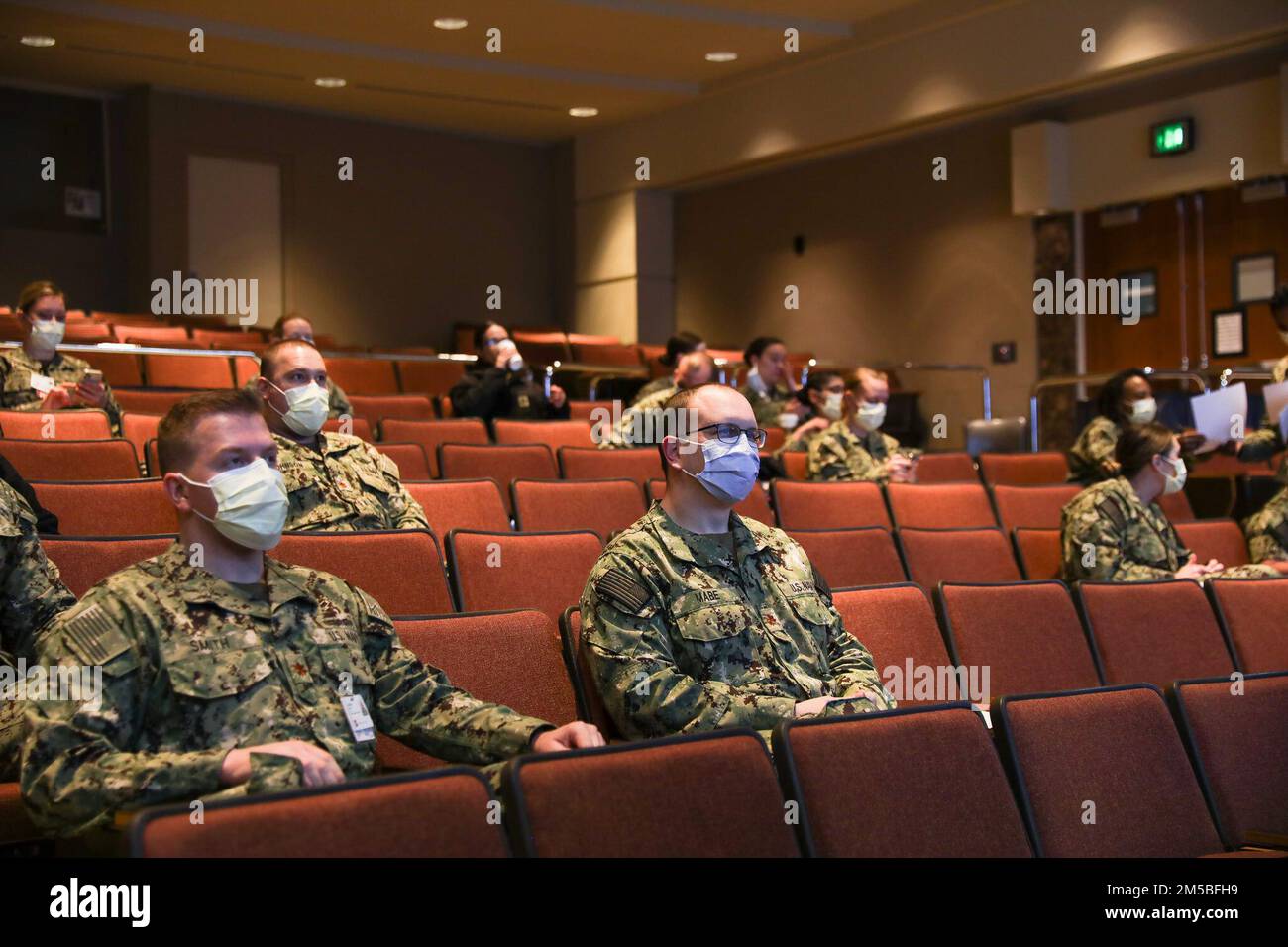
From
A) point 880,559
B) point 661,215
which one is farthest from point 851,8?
point 880,559

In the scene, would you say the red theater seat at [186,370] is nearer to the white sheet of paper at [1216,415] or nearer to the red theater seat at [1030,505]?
the red theater seat at [1030,505]

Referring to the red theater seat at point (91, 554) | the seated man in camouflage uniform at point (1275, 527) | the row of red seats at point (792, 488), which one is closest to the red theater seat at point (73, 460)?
the row of red seats at point (792, 488)

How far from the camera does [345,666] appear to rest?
6.50ft

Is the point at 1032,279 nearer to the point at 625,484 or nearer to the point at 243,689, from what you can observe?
the point at 625,484

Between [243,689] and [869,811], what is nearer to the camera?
[869,811]

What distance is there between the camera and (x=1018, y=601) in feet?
10.2

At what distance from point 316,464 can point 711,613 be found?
4.72ft

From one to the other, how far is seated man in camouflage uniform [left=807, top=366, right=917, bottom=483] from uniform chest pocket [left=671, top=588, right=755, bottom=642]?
3.06m

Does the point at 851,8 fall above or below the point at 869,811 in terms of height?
above

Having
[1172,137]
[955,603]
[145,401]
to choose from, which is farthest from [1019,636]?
[1172,137]

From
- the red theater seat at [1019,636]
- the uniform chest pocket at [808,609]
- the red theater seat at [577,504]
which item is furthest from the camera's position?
the red theater seat at [577,504]

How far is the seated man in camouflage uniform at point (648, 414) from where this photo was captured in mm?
5320

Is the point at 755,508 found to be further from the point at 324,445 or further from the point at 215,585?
the point at 215,585
